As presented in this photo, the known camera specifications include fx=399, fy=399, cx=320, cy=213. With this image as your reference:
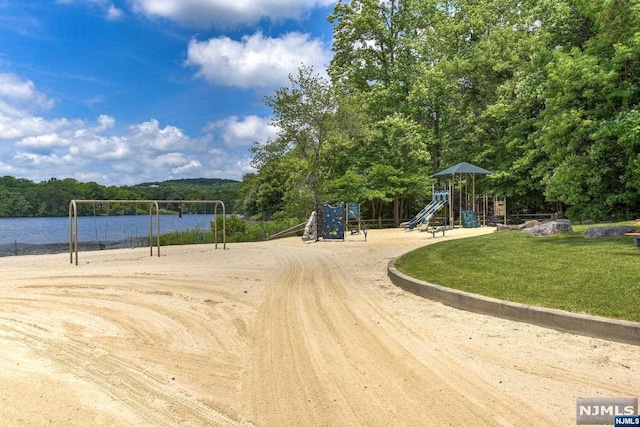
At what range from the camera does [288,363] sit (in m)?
3.87

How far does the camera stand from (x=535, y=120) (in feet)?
78.1

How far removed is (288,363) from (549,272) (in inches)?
198

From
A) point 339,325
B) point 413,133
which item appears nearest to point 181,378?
point 339,325

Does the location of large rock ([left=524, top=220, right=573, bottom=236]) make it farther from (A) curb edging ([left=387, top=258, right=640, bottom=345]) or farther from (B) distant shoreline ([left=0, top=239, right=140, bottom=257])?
(B) distant shoreline ([left=0, top=239, right=140, bottom=257])

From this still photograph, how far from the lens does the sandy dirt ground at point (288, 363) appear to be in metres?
2.92

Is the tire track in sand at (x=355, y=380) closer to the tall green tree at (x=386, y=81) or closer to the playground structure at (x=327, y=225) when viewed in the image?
the playground structure at (x=327, y=225)

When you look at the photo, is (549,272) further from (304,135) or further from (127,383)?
(304,135)

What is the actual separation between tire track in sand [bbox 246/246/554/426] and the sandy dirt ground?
0.01 m

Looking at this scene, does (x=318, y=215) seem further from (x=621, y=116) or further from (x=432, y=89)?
(x=432, y=89)

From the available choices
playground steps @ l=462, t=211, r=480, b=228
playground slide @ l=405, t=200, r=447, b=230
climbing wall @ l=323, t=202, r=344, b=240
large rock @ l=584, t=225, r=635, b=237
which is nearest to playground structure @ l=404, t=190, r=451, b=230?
playground slide @ l=405, t=200, r=447, b=230

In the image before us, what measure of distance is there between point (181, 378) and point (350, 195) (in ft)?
74.1

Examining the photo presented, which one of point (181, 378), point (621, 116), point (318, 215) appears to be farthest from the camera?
point (318, 215)

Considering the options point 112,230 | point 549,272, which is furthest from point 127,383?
point 112,230

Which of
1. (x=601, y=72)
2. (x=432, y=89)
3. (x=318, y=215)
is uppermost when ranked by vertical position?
(x=432, y=89)
